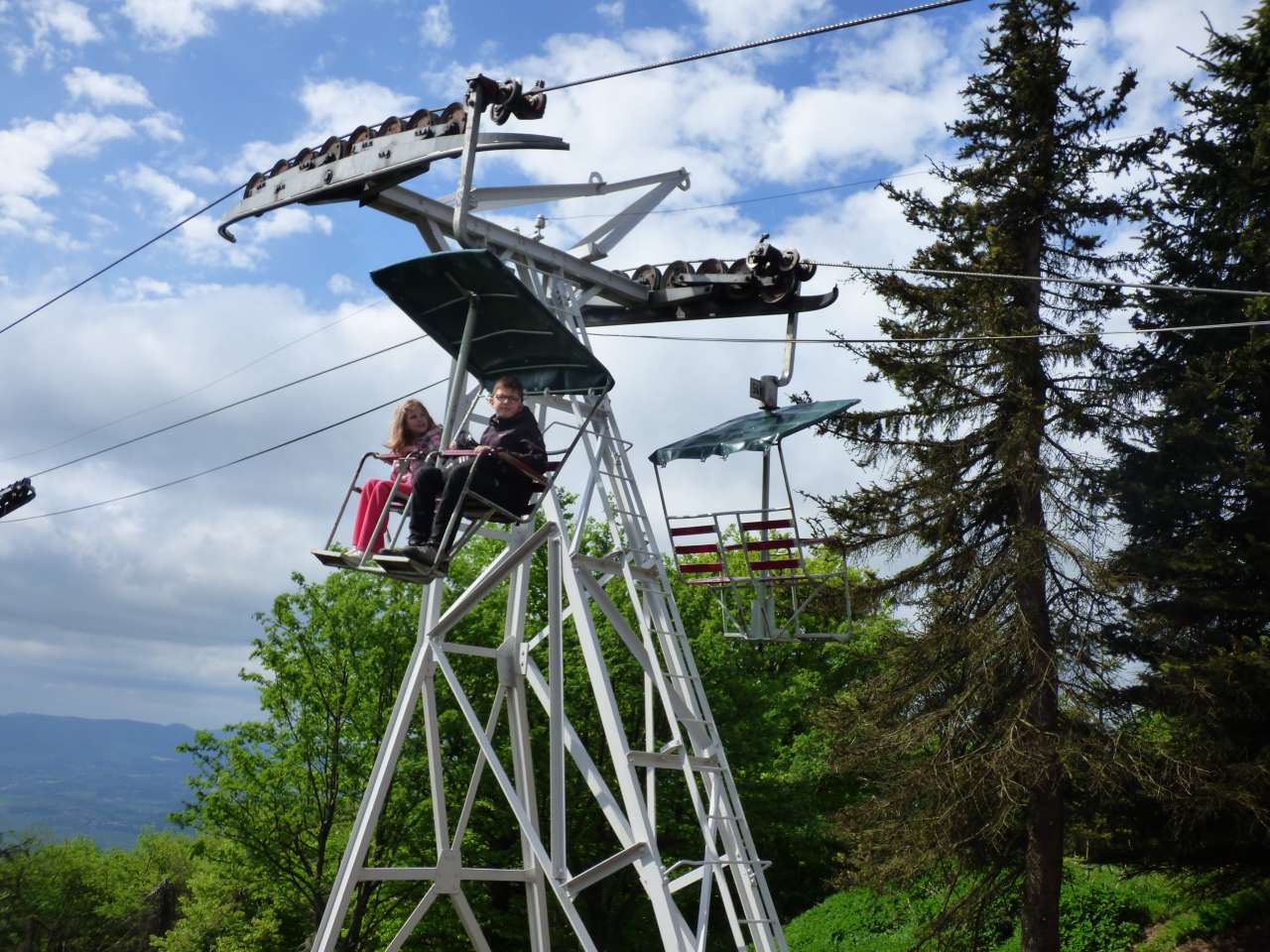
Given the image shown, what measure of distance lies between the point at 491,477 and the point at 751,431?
3675mm

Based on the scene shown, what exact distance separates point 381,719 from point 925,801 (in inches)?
455

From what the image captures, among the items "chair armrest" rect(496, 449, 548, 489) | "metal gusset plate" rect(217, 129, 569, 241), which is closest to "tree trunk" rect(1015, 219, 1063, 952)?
"chair armrest" rect(496, 449, 548, 489)

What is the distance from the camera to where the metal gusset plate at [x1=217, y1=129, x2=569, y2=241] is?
32.0 feet

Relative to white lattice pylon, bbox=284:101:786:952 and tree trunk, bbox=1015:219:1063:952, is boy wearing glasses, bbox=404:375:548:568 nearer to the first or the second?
white lattice pylon, bbox=284:101:786:952

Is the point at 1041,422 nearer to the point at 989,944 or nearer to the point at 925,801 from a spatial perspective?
the point at 925,801

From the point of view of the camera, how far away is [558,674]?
9656 mm

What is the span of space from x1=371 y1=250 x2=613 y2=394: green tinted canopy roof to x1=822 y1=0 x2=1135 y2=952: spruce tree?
694cm

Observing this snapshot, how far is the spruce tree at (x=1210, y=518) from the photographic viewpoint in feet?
46.9

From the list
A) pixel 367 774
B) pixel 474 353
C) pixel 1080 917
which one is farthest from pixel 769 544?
pixel 367 774

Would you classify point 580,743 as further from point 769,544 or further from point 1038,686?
point 1038,686

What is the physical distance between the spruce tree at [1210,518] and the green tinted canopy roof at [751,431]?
19.7ft

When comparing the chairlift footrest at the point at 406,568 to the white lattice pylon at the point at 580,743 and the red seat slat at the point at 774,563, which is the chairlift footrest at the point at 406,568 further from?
the red seat slat at the point at 774,563

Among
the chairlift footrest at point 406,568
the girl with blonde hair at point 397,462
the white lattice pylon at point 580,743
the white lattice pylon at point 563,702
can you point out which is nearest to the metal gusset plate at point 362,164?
the white lattice pylon at point 563,702

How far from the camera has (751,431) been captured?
1191 centimetres
